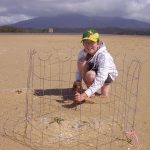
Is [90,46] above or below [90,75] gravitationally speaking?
above

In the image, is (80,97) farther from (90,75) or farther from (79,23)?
(79,23)

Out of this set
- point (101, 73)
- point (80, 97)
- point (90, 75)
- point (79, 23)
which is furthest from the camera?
point (79, 23)

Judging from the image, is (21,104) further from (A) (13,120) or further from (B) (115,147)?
(B) (115,147)

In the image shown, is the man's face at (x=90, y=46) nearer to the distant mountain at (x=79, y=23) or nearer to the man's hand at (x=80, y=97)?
the man's hand at (x=80, y=97)

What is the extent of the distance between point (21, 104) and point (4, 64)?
4.73m

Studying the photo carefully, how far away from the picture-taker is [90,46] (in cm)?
598

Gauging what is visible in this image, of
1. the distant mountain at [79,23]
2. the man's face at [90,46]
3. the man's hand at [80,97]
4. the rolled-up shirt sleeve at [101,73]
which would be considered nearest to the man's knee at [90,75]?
the rolled-up shirt sleeve at [101,73]

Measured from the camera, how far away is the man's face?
5930 mm

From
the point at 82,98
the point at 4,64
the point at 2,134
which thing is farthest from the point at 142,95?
the point at 4,64

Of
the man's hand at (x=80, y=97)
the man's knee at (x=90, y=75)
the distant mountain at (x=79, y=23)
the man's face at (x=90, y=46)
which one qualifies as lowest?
the distant mountain at (x=79, y=23)

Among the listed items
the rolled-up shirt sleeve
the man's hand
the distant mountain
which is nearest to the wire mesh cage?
the man's hand

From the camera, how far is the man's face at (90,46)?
5.93 metres

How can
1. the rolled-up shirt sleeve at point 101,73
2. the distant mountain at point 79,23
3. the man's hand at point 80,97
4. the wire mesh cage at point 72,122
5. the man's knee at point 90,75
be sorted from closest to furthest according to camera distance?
the wire mesh cage at point 72,122 → the man's hand at point 80,97 → the rolled-up shirt sleeve at point 101,73 → the man's knee at point 90,75 → the distant mountain at point 79,23

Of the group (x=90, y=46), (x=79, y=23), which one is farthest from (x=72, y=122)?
(x=79, y=23)
